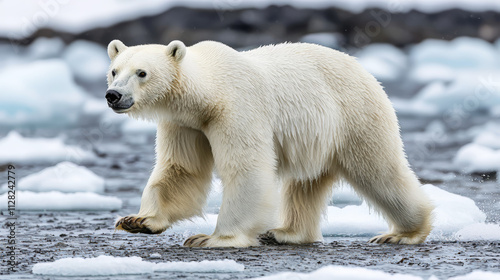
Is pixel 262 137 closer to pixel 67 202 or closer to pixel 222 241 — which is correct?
pixel 222 241

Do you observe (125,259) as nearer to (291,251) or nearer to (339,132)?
(291,251)

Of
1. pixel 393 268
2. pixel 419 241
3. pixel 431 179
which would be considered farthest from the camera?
pixel 431 179

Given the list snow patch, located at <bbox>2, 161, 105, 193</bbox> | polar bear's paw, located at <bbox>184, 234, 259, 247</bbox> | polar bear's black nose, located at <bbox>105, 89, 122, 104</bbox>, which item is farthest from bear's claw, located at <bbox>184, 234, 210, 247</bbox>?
snow patch, located at <bbox>2, 161, 105, 193</bbox>

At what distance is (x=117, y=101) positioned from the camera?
259 inches

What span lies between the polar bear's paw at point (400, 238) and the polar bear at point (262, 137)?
0.04ft

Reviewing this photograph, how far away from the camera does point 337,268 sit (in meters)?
5.55

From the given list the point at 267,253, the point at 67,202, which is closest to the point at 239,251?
the point at 267,253

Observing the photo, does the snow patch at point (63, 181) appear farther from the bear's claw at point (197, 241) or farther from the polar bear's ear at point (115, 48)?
the bear's claw at point (197, 241)

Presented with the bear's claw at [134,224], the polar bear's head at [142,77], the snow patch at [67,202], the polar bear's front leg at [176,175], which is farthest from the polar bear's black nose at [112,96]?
the snow patch at [67,202]

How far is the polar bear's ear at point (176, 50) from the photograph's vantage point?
6.84 meters

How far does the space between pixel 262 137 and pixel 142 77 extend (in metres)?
1.15

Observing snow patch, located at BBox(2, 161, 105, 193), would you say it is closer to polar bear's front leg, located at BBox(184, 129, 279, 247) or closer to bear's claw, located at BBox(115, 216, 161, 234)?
bear's claw, located at BBox(115, 216, 161, 234)

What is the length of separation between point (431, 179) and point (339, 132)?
7.07 metres

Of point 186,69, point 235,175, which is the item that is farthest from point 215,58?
point 235,175
